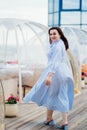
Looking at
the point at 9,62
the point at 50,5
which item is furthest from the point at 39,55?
the point at 50,5

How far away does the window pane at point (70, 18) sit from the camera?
2334 cm

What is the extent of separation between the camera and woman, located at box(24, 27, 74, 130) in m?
5.69

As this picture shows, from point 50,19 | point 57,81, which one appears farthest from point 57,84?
point 50,19

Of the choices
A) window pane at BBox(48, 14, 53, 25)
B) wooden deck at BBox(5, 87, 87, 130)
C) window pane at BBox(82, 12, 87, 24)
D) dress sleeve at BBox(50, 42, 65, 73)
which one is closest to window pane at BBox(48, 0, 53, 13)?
window pane at BBox(48, 14, 53, 25)

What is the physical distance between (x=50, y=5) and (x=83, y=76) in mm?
13775

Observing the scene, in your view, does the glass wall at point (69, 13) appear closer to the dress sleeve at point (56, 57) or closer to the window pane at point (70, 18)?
the window pane at point (70, 18)

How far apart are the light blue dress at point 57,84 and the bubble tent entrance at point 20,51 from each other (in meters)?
2.63

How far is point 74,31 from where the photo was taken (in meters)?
11.9

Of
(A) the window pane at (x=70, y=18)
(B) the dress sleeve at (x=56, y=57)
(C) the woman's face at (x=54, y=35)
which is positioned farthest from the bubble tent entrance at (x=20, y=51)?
(A) the window pane at (x=70, y=18)

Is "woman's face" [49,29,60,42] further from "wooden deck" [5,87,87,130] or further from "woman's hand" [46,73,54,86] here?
"wooden deck" [5,87,87,130]

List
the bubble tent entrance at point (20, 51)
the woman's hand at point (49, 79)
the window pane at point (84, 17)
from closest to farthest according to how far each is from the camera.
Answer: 1. the woman's hand at point (49, 79)
2. the bubble tent entrance at point (20, 51)
3. the window pane at point (84, 17)

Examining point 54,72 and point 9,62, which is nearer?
point 54,72

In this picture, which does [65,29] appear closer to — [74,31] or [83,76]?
[74,31]

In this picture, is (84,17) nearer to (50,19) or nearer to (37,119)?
(50,19)
